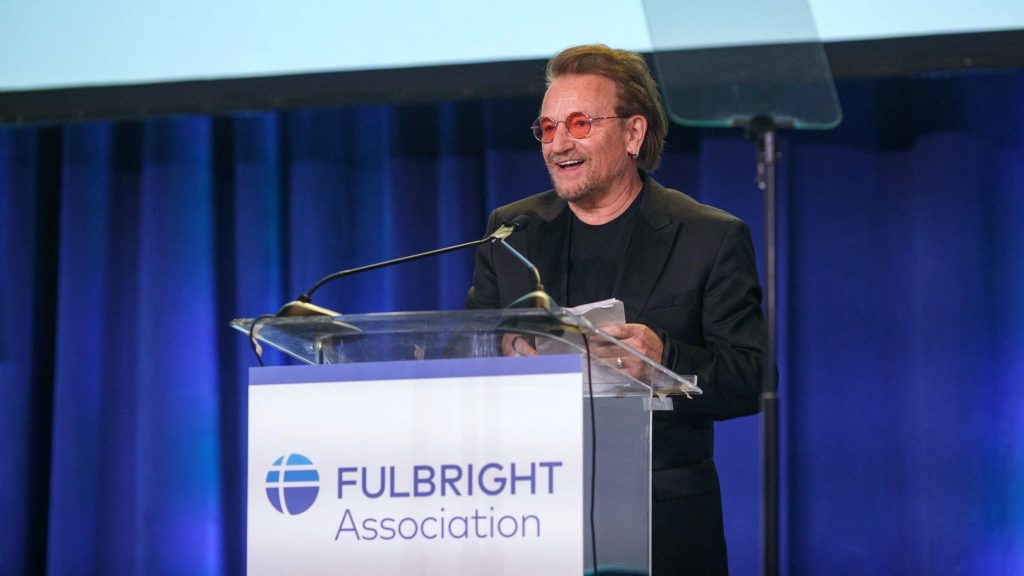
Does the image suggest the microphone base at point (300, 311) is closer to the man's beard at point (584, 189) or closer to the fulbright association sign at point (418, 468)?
the fulbright association sign at point (418, 468)

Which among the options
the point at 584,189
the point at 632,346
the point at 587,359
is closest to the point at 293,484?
the point at 587,359

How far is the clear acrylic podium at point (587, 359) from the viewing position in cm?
150

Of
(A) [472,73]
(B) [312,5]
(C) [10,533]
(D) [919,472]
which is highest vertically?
(B) [312,5]

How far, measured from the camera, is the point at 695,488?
80.7 inches

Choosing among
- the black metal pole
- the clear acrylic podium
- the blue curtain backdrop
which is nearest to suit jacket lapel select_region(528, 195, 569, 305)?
the clear acrylic podium

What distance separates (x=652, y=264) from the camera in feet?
7.64

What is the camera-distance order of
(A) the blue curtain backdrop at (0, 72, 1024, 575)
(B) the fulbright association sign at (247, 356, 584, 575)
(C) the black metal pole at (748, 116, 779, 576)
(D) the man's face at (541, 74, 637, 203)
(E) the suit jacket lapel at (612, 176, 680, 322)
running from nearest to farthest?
(B) the fulbright association sign at (247, 356, 584, 575), (C) the black metal pole at (748, 116, 779, 576), (E) the suit jacket lapel at (612, 176, 680, 322), (D) the man's face at (541, 74, 637, 203), (A) the blue curtain backdrop at (0, 72, 1024, 575)

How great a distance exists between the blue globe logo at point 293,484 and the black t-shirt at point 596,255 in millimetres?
935

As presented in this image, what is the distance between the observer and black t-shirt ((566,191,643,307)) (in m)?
2.38

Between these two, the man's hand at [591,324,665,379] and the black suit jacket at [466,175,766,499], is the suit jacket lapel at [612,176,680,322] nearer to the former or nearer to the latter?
the black suit jacket at [466,175,766,499]

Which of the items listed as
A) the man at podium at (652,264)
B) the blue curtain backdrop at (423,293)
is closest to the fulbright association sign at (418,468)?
the man at podium at (652,264)

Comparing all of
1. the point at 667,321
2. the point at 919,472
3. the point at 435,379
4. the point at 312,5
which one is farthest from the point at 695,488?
the point at 312,5

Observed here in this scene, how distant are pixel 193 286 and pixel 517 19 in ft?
4.82

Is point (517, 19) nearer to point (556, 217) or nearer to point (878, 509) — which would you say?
point (556, 217)
